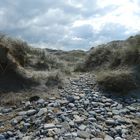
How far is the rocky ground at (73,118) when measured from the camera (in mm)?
9501

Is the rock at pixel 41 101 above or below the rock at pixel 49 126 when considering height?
above

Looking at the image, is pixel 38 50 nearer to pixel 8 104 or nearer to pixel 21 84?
pixel 21 84

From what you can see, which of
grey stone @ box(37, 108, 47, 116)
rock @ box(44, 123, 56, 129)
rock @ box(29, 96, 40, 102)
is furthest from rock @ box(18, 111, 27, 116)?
rock @ box(44, 123, 56, 129)

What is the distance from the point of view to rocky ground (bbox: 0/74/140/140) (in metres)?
9.50

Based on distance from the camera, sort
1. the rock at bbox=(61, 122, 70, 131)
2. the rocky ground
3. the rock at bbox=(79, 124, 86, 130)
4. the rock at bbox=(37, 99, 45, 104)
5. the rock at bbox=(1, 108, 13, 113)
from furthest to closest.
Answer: the rock at bbox=(37, 99, 45, 104) < the rock at bbox=(1, 108, 13, 113) < the rock at bbox=(79, 124, 86, 130) < the rock at bbox=(61, 122, 70, 131) < the rocky ground

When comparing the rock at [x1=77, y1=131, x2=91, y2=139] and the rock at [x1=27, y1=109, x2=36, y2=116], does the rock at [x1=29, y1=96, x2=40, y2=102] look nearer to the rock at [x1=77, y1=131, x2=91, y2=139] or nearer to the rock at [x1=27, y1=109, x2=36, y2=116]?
the rock at [x1=27, y1=109, x2=36, y2=116]

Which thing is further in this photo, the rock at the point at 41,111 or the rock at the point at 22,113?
the rock at the point at 22,113

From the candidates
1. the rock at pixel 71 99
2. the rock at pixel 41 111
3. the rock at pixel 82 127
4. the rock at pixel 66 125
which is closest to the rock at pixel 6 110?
the rock at pixel 41 111

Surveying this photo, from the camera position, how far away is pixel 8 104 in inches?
481

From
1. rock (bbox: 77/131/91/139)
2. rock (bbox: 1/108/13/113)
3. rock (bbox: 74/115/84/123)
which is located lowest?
rock (bbox: 77/131/91/139)

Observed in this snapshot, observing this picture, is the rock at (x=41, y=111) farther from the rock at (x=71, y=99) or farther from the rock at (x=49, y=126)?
the rock at (x=71, y=99)

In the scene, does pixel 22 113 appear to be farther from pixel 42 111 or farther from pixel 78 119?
pixel 78 119

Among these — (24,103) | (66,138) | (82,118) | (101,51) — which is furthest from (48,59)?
(66,138)

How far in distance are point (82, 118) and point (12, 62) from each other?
4.87 meters
